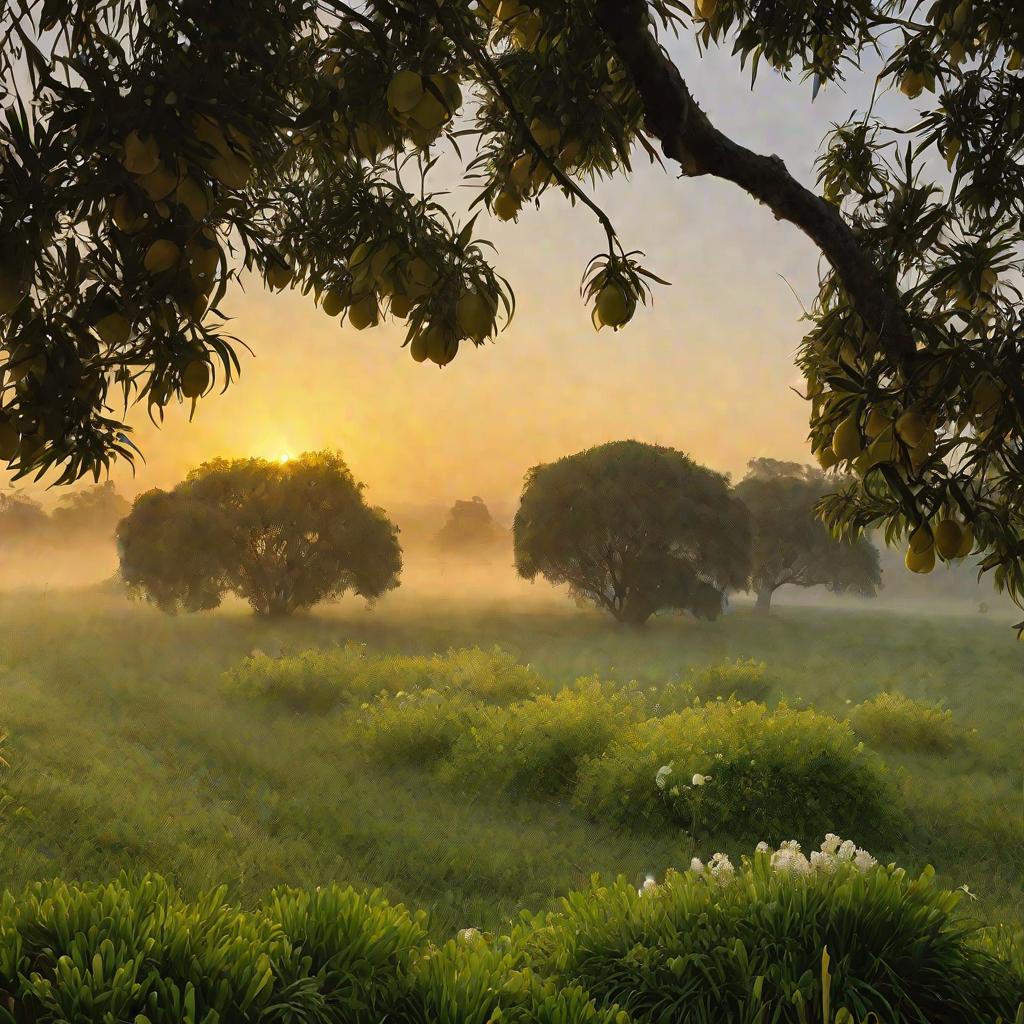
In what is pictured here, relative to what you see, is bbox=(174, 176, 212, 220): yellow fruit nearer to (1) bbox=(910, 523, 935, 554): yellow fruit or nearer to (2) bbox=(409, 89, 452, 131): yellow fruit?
(2) bbox=(409, 89, 452, 131): yellow fruit

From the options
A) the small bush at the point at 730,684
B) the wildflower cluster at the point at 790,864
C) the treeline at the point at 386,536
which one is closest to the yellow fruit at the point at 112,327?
the wildflower cluster at the point at 790,864

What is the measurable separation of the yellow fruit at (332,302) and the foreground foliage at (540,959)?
81.9 inches

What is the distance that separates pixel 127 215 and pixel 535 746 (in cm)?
919

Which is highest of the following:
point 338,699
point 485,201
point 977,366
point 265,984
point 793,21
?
point 793,21

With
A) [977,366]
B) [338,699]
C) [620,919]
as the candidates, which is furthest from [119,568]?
[977,366]

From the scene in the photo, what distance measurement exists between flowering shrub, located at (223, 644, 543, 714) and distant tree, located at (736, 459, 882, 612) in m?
20.2

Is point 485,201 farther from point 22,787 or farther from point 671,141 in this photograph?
point 22,787

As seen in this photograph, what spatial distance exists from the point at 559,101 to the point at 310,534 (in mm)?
23211

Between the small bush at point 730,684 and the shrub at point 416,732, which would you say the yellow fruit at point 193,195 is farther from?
the small bush at point 730,684

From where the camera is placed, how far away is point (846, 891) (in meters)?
3.58

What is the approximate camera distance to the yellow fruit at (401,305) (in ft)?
7.16

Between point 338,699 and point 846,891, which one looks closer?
point 846,891

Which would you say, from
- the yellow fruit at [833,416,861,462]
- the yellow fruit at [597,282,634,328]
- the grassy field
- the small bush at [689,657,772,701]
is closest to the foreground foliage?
the yellow fruit at [833,416,861,462]

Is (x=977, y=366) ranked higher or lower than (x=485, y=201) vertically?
lower
